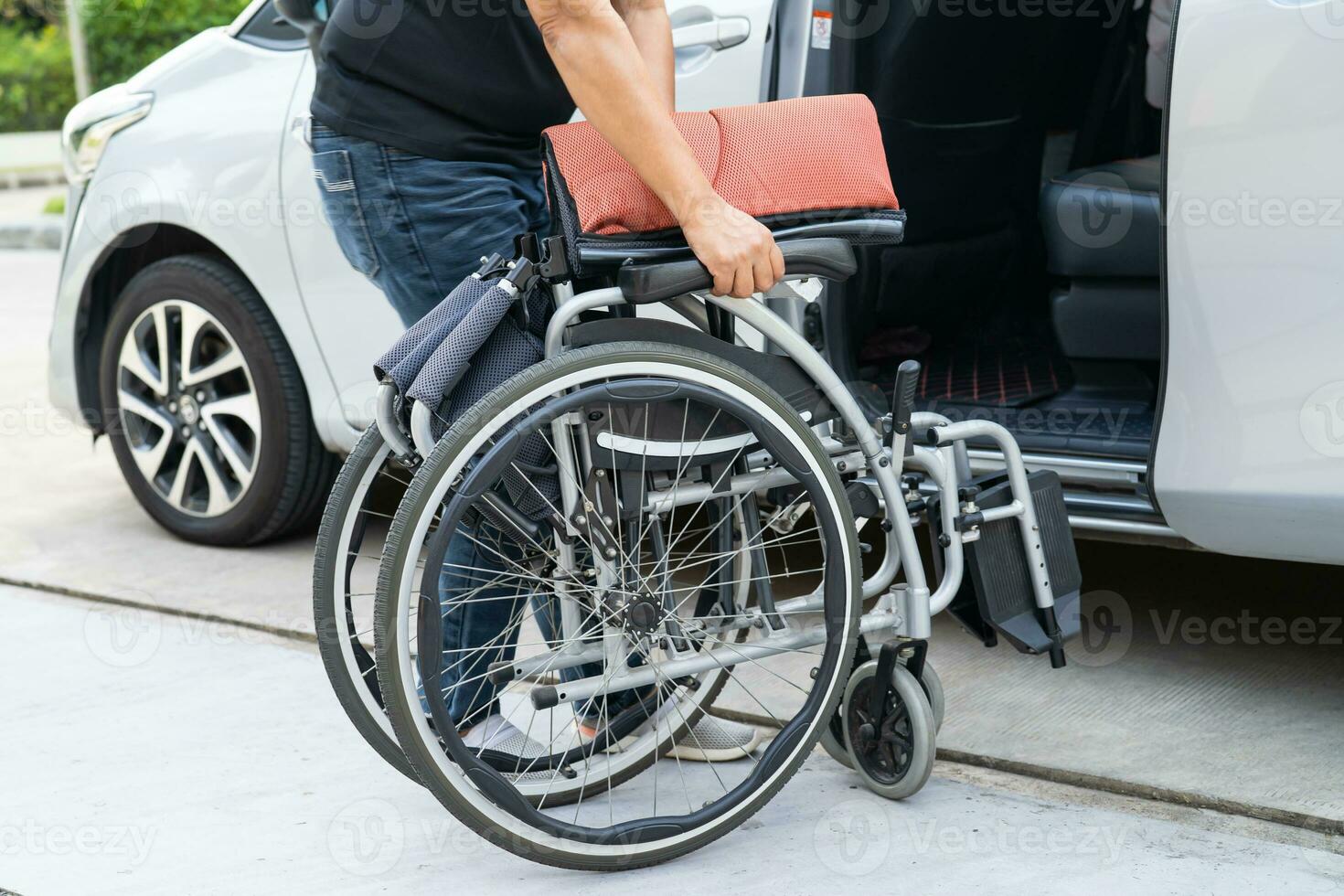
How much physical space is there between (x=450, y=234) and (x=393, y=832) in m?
0.93

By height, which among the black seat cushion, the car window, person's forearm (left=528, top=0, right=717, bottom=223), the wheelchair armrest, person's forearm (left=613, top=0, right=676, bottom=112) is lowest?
the car window

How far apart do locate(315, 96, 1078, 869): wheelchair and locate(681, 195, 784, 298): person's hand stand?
32 mm

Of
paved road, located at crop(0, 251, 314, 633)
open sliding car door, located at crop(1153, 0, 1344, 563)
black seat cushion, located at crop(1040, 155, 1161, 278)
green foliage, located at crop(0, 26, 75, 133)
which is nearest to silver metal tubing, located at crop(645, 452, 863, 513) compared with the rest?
open sliding car door, located at crop(1153, 0, 1344, 563)

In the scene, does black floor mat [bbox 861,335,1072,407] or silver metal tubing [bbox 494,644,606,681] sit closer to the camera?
silver metal tubing [bbox 494,644,606,681]

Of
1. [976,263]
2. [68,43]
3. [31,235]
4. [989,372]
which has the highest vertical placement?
[976,263]

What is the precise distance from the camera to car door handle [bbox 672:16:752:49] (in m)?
2.84

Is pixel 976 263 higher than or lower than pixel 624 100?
lower

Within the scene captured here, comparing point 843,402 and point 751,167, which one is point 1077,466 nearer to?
point 843,402

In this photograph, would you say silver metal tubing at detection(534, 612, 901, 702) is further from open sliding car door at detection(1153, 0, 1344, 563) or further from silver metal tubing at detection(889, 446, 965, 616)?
open sliding car door at detection(1153, 0, 1344, 563)

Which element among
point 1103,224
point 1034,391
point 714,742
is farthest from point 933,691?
point 1103,224

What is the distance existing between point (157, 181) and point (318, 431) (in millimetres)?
748

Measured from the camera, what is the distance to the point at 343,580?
2229 mm

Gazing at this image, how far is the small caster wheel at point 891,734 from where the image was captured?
2254 millimetres

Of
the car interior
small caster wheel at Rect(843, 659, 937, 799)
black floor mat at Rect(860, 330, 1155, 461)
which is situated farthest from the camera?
the car interior
